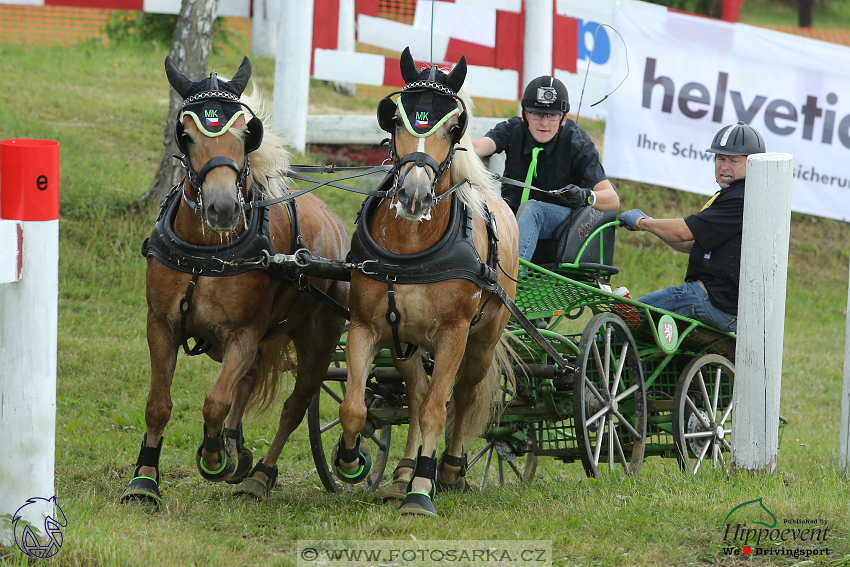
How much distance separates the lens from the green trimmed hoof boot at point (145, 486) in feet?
13.1

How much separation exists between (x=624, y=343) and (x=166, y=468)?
8.91ft

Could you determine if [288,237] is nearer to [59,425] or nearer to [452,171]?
[452,171]

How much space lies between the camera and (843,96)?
9742 mm

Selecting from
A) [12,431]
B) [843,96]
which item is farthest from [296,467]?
[843,96]

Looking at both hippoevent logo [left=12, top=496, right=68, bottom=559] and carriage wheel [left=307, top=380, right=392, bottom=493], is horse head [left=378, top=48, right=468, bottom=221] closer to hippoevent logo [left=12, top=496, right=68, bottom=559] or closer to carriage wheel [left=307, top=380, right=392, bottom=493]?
carriage wheel [left=307, top=380, right=392, bottom=493]

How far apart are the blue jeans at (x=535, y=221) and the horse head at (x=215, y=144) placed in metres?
1.89

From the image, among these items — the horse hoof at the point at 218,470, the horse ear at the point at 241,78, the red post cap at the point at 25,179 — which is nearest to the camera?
the red post cap at the point at 25,179

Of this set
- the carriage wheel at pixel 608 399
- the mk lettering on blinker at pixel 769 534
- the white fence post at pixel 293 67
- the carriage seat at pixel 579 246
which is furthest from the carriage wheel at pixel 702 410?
the white fence post at pixel 293 67

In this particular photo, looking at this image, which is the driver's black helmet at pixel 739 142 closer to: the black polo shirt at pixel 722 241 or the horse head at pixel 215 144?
the black polo shirt at pixel 722 241

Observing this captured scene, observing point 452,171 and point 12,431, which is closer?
point 12,431

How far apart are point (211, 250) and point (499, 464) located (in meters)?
A: 2.58

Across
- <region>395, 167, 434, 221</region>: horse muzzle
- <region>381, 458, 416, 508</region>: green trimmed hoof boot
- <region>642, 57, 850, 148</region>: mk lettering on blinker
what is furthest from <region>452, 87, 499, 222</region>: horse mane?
<region>642, 57, 850, 148</region>: mk lettering on blinker

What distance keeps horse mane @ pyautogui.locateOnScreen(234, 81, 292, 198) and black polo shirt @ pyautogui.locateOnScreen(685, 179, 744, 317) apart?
2.28 m

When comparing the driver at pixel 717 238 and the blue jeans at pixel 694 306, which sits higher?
the driver at pixel 717 238
